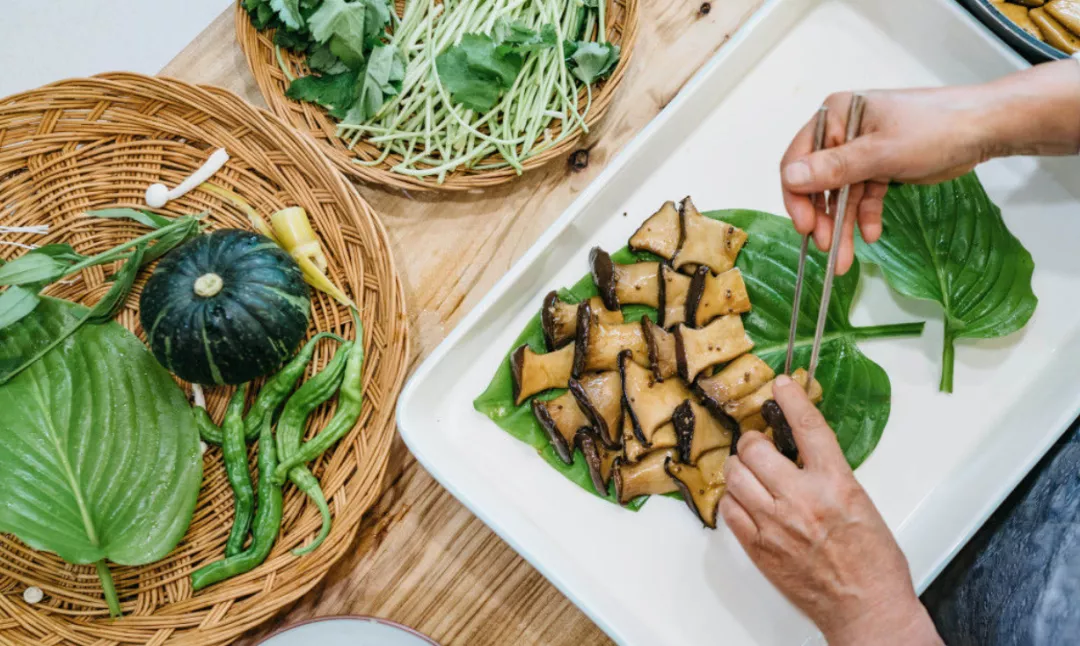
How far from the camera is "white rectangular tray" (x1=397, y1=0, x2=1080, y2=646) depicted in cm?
179

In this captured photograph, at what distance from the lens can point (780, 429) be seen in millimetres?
1657

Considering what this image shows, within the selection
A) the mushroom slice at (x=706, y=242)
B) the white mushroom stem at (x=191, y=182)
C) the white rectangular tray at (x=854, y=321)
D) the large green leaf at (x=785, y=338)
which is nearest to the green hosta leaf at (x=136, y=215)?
the white mushroom stem at (x=191, y=182)

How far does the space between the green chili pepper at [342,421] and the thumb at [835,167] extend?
1.00 meters

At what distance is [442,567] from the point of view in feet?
6.43

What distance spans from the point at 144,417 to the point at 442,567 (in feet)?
2.55

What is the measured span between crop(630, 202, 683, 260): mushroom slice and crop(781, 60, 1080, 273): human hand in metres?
0.31

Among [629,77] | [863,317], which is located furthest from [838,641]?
[629,77]

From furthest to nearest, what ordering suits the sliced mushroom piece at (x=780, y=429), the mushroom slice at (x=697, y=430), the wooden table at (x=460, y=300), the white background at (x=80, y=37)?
1. the white background at (x=80, y=37)
2. the wooden table at (x=460, y=300)
3. the mushroom slice at (x=697, y=430)
4. the sliced mushroom piece at (x=780, y=429)

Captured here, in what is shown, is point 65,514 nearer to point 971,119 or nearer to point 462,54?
point 462,54

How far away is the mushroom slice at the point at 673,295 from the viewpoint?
184cm

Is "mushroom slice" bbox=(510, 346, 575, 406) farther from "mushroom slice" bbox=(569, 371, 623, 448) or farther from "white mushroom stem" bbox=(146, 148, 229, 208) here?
"white mushroom stem" bbox=(146, 148, 229, 208)

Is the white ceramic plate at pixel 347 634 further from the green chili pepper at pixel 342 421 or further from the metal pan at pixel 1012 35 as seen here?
the metal pan at pixel 1012 35

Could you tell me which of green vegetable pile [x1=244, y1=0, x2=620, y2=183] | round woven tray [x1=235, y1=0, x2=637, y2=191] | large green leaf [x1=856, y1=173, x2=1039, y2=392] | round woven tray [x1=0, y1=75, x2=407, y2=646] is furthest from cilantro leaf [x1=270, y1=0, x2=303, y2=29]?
large green leaf [x1=856, y1=173, x2=1039, y2=392]

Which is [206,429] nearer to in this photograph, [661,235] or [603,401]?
[603,401]
